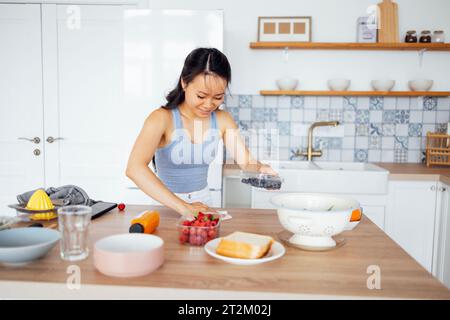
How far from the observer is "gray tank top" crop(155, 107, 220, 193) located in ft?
6.00

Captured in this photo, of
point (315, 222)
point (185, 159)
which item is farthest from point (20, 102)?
point (315, 222)

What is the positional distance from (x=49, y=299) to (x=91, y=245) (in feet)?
0.86

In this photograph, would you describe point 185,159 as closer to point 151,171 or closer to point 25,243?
point 151,171

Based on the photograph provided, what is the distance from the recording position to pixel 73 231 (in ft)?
3.43

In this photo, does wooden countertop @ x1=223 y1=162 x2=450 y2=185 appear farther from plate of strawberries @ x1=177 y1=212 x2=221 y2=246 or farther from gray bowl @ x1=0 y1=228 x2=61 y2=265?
gray bowl @ x1=0 y1=228 x2=61 y2=265

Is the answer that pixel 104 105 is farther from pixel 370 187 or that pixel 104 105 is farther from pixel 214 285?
pixel 214 285

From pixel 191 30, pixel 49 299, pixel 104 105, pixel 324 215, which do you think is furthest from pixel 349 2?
pixel 49 299

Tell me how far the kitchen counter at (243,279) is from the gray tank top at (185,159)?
2.36 feet

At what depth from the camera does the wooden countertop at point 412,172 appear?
2645mm

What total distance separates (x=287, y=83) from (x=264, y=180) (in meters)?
Answer: 1.63

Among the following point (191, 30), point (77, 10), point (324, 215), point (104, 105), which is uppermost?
point (77, 10)

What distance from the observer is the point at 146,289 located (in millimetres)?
891

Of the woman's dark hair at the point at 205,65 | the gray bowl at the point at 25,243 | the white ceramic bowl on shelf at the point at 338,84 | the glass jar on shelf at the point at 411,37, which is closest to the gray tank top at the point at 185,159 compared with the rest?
the woman's dark hair at the point at 205,65

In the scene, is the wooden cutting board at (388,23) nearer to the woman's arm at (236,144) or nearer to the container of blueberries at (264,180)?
the woman's arm at (236,144)
